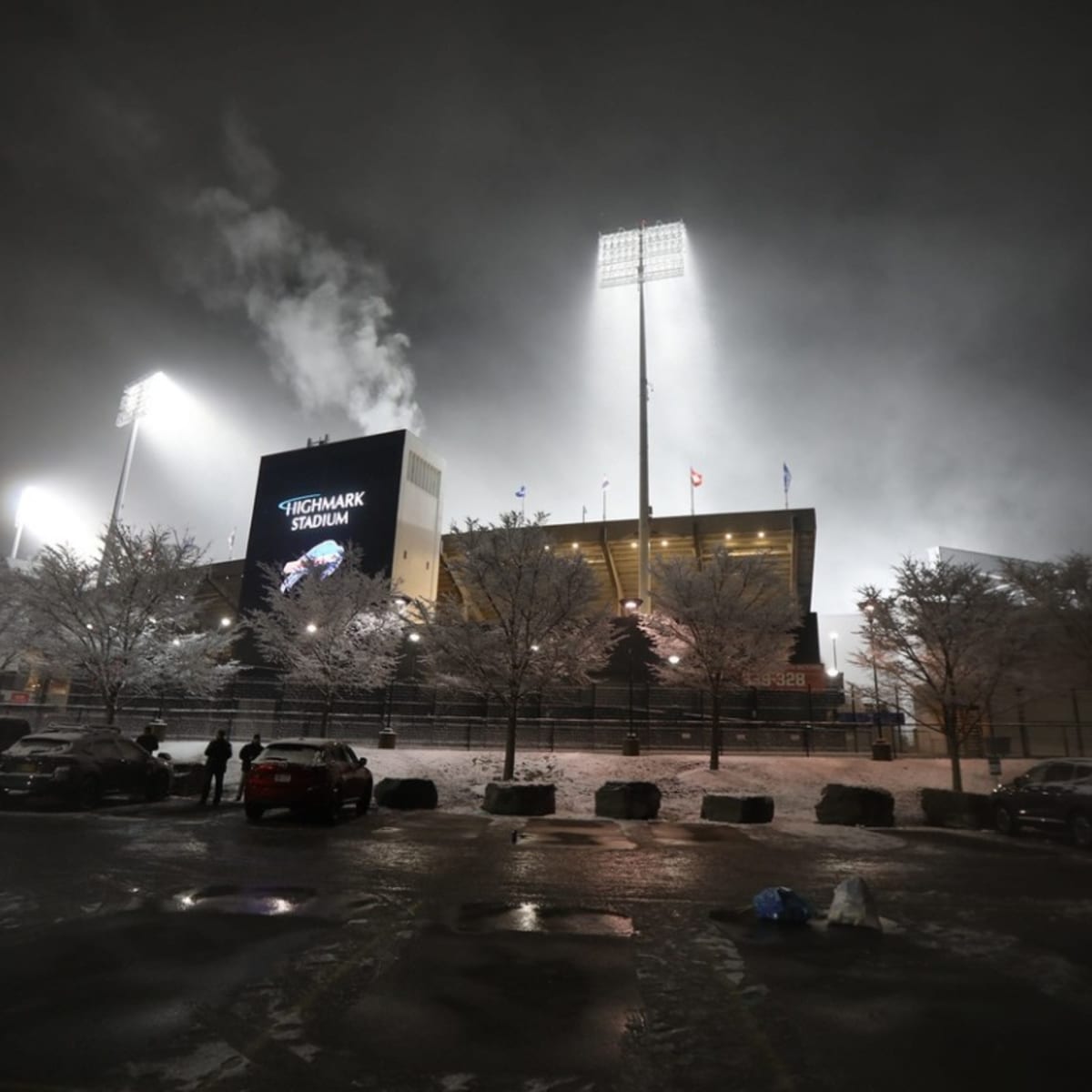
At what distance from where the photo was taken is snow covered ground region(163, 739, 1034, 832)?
18.6m

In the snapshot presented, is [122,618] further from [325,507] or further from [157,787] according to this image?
[325,507]

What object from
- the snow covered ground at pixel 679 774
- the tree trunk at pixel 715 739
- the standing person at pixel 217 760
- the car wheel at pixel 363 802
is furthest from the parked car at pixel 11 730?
the tree trunk at pixel 715 739

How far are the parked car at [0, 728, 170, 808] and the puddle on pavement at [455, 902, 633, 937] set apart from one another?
11.5m

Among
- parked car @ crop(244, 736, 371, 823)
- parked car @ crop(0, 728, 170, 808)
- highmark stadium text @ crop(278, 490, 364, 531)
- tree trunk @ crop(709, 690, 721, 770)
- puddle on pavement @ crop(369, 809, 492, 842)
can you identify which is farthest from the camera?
highmark stadium text @ crop(278, 490, 364, 531)

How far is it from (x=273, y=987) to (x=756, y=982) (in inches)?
136

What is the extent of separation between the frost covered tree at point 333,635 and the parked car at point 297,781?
1137 cm

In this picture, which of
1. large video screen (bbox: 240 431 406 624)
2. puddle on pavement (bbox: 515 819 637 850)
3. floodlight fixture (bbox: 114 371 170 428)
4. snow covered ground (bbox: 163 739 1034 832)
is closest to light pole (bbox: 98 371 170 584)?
floodlight fixture (bbox: 114 371 170 428)

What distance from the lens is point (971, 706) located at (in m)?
20.2

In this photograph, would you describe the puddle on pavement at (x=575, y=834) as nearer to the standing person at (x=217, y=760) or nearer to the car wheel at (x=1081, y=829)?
the standing person at (x=217, y=760)

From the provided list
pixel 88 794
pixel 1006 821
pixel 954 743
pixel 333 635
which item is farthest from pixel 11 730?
pixel 954 743

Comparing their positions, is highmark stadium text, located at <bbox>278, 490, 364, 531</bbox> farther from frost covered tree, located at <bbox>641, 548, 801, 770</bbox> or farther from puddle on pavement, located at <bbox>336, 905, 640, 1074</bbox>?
puddle on pavement, located at <bbox>336, 905, 640, 1074</bbox>

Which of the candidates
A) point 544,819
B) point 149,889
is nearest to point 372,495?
point 544,819

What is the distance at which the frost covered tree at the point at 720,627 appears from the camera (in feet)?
77.9

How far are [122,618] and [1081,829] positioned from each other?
2578cm
